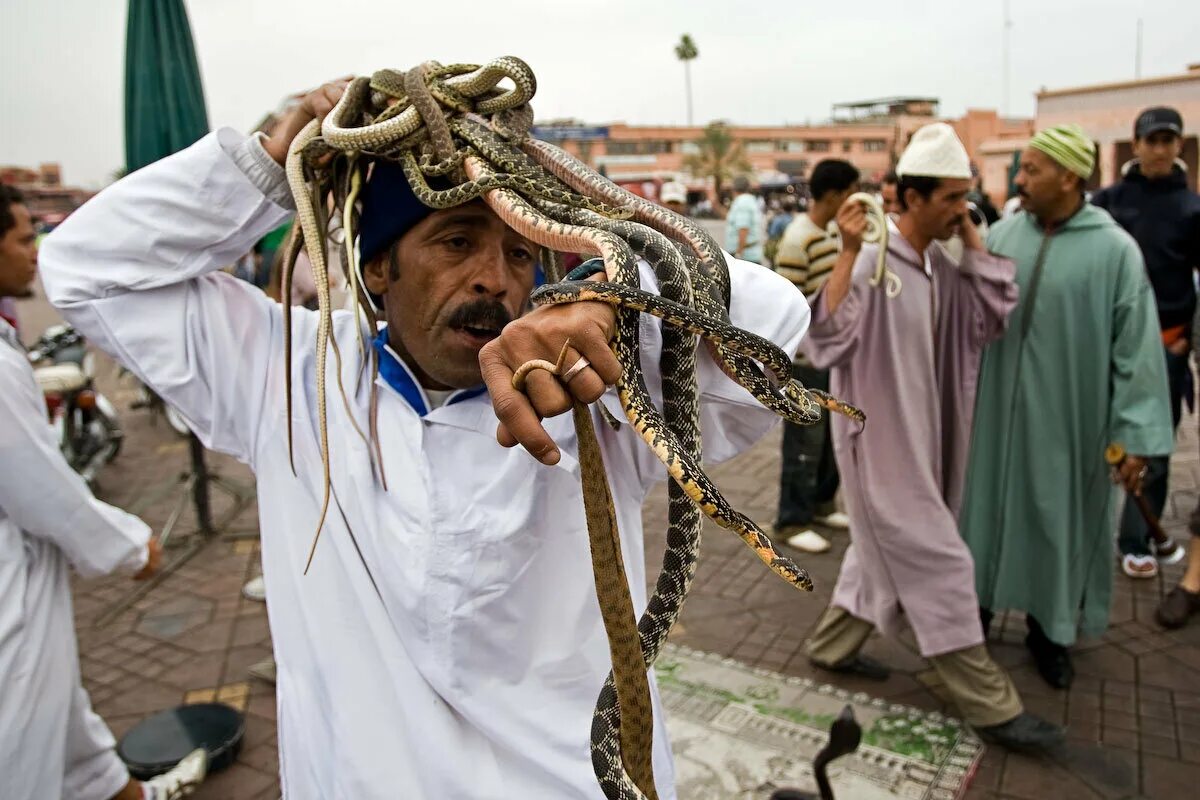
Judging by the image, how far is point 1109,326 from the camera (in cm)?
391

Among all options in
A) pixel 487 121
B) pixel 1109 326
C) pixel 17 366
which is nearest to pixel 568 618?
pixel 487 121

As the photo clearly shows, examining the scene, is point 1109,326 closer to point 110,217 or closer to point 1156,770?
point 1156,770

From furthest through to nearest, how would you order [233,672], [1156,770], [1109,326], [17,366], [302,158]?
[233,672] < [1109,326] < [1156,770] < [17,366] < [302,158]

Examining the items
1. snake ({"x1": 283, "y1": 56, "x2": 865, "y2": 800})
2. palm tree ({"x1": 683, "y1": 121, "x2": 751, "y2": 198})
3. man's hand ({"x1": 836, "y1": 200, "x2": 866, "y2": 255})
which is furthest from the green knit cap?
palm tree ({"x1": 683, "y1": 121, "x2": 751, "y2": 198})

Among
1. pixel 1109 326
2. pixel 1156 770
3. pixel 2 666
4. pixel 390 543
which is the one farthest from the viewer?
pixel 1109 326

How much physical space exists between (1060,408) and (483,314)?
312 cm

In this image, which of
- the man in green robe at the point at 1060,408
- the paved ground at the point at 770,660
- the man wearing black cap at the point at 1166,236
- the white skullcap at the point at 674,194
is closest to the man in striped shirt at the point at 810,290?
the paved ground at the point at 770,660

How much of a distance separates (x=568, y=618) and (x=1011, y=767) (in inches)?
101

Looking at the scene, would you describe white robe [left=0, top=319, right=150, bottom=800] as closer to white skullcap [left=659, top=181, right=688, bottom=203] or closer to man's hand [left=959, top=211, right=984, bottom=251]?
man's hand [left=959, top=211, right=984, bottom=251]

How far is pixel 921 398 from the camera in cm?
373

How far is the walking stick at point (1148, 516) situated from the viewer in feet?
12.6

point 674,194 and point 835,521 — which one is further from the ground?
point 674,194

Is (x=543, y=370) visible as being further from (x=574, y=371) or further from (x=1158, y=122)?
(x=1158, y=122)

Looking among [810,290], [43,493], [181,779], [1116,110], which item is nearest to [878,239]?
[810,290]
